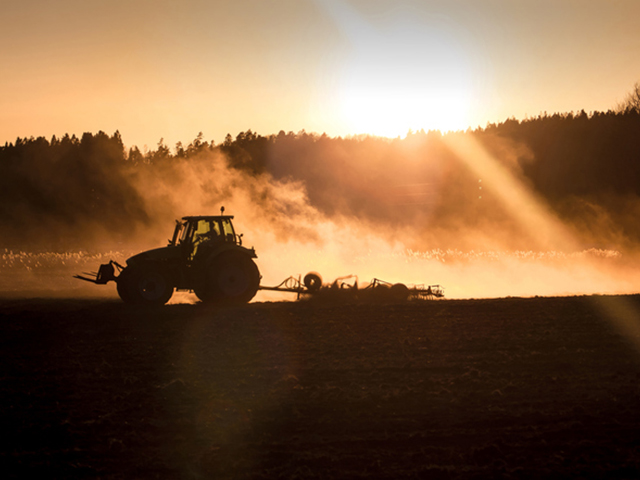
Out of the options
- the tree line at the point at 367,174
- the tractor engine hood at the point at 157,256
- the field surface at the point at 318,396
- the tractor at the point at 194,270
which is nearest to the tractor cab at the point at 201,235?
the tractor at the point at 194,270

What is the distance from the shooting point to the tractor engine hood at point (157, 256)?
1611 cm

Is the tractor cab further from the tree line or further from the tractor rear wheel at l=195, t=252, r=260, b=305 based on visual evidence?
the tree line

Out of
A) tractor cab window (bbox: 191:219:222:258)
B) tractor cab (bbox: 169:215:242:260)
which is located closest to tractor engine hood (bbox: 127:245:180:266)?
tractor cab (bbox: 169:215:242:260)

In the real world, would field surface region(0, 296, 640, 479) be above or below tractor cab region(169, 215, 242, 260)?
below

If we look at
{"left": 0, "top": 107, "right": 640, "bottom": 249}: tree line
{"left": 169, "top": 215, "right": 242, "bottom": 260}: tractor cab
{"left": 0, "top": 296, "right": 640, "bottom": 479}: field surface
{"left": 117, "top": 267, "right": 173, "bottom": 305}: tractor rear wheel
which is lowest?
{"left": 0, "top": 296, "right": 640, "bottom": 479}: field surface

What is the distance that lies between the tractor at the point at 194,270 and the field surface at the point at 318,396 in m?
0.85

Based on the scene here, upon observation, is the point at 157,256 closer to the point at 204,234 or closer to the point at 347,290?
the point at 204,234

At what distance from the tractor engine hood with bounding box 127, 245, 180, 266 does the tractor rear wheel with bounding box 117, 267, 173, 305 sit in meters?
0.25

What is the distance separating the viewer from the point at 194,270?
54.4 ft

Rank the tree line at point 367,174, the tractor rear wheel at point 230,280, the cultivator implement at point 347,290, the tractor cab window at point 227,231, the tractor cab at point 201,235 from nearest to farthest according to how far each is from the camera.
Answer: the tractor rear wheel at point 230,280 < the tractor cab at point 201,235 < the tractor cab window at point 227,231 < the cultivator implement at point 347,290 < the tree line at point 367,174

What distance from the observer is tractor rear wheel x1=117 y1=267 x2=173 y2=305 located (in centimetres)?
1622

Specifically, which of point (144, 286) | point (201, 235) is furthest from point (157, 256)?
point (201, 235)

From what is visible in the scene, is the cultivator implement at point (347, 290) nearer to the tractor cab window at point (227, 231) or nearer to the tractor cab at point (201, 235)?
the tractor cab window at point (227, 231)

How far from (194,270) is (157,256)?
3.52 feet
